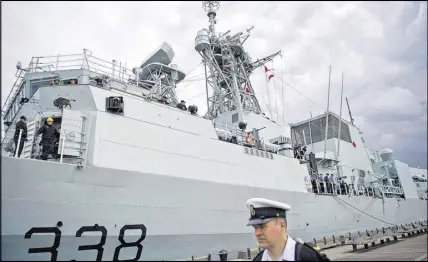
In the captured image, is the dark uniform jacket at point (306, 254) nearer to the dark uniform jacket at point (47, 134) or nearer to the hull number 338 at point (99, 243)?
the hull number 338 at point (99, 243)

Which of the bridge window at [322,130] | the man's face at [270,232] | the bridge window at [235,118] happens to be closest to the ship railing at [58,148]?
the man's face at [270,232]

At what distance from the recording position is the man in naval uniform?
1.61 m

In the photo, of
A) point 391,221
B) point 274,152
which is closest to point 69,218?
point 274,152

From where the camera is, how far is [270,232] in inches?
70.8

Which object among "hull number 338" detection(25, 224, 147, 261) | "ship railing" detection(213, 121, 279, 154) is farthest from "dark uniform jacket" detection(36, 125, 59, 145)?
"ship railing" detection(213, 121, 279, 154)

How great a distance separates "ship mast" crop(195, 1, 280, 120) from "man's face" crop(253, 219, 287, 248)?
13.1m

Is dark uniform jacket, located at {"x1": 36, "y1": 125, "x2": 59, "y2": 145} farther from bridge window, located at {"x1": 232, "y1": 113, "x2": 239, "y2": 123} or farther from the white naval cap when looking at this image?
bridge window, located at {"x1": 232, "y1": 113, "x2": 239, "y2": 123}

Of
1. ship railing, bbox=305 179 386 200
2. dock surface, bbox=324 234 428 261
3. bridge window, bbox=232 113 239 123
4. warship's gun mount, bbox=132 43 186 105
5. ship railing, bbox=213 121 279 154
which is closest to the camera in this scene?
dock surface, bbox=324 234 428 261

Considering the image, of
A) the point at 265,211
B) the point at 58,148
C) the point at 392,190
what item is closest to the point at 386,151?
the point at 392,190

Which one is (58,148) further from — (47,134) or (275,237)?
(275,237)

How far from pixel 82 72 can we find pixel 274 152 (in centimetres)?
746

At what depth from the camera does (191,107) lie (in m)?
8.62

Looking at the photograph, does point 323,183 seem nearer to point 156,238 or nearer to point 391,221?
point 391,221

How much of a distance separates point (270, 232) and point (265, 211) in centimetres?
15
